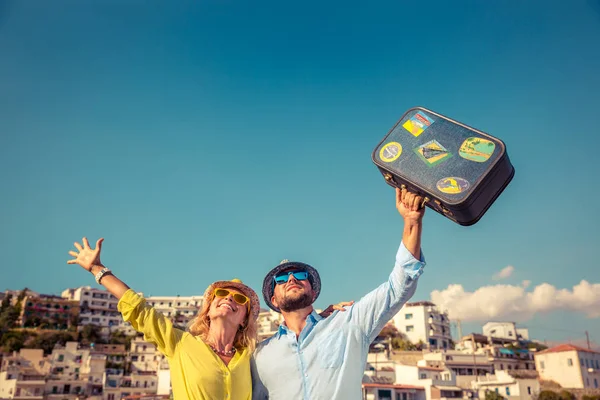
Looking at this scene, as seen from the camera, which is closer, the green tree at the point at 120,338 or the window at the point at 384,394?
the window at the point at 384,394

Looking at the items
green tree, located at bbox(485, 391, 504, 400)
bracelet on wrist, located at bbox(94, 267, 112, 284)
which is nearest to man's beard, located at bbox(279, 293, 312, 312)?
bracelet on wrist, located at bbox(94, 267, 112, 284)

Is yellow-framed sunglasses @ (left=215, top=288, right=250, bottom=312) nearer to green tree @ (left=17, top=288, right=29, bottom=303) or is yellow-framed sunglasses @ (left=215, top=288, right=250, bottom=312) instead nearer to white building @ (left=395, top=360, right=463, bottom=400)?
white building @ (left=395, top=360, right=463, bottom=400)

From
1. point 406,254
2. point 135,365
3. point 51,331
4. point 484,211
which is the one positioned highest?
point 51,331

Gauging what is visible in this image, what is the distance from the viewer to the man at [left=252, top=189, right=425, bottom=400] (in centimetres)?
372

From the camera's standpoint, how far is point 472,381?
46281 mm

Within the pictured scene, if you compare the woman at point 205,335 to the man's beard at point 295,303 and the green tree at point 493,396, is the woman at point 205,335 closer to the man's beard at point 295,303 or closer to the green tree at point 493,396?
the man's beard at point 295,303

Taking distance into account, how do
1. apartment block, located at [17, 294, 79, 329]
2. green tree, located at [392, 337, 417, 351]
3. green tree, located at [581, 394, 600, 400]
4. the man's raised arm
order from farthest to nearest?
apartment block, located at [17, 294, 79, 329], green tree, located at [392, 337, 417, 351], green tree, located at [581, 394, 600, 400], the man's raised arm

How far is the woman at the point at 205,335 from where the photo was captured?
12.6 feet

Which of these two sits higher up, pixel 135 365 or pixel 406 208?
pixel 135 365

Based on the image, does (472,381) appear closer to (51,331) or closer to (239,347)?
(239,347)

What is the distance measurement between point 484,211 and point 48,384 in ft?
175

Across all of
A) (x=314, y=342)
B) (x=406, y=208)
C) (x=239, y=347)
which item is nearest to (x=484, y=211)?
(x=406, y=208)

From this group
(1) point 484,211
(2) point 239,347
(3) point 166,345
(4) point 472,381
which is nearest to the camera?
(1) point 484,211

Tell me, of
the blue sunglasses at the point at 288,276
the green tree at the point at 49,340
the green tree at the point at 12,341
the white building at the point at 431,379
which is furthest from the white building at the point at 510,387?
the green tree at the point at 12,341
